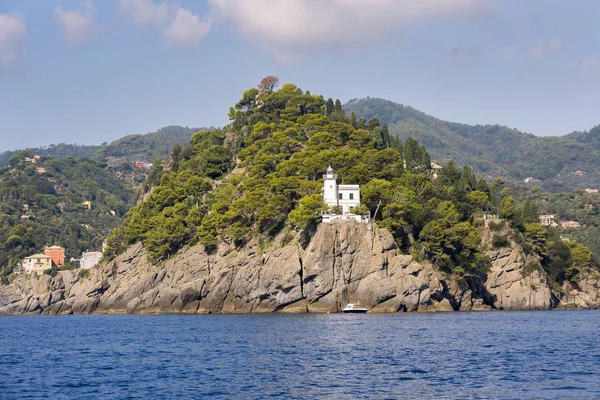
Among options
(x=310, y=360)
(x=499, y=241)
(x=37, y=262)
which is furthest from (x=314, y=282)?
(x=37, y=262)

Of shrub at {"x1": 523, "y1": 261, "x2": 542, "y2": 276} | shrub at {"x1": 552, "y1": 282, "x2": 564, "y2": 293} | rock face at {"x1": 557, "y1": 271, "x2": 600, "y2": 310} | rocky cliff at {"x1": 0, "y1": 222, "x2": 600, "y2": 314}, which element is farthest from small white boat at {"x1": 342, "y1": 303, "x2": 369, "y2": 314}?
rock face at {"x1": 557, "y1": 271, "x2": 600, "y2": 310}

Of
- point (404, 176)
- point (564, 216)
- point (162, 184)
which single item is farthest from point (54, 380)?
point (564, 216)

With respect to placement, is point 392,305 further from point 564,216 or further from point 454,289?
point 564,216

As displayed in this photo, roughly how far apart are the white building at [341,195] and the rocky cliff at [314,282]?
17.3 ft

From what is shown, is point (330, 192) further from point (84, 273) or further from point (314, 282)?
point (84, 273)

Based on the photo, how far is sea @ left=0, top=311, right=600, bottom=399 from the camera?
35.7 m

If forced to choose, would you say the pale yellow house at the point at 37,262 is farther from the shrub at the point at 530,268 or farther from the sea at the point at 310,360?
the shrub at the point at 530,268

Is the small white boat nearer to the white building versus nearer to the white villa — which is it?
the white villa

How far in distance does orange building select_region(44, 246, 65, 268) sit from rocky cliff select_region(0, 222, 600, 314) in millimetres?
36745

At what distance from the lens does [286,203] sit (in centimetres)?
9356

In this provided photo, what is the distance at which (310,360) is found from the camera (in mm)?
44875

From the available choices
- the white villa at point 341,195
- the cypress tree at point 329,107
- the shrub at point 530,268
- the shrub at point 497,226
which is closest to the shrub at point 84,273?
the cypress tree at point 329,107

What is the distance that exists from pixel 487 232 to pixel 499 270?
540cm

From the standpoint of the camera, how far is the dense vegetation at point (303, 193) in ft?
302
